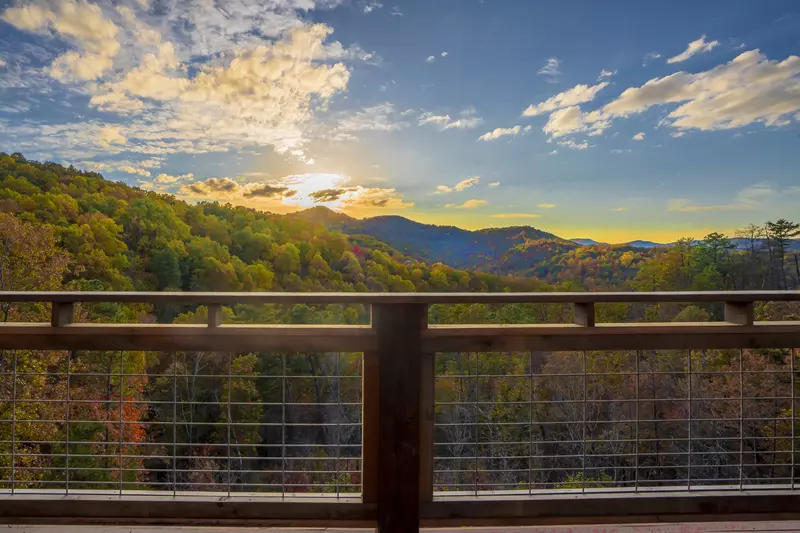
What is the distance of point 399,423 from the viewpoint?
1468 millimetres

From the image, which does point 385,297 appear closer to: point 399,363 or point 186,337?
point 399,363

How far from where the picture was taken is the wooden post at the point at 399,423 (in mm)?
1468

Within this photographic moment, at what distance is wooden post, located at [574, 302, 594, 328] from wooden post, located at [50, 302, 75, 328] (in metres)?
1.83

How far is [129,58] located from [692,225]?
1905cm

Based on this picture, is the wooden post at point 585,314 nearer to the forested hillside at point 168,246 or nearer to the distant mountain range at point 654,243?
the forested hillside at point 168,246

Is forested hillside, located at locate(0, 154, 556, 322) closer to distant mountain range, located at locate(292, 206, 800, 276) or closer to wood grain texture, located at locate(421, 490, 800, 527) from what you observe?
distant mountain range, located at locate(292, 206, 800, 276)

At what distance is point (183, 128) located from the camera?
18.1 m

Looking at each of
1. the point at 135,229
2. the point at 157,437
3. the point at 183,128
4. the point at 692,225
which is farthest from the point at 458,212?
the point at 157,437

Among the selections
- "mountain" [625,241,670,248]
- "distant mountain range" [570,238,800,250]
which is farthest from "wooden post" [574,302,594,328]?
"mountain" [625,241,670,248]

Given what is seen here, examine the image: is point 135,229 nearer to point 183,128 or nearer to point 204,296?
point 183,128

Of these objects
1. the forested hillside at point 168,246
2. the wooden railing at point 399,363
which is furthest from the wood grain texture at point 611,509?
the forested hillside at point 168,246

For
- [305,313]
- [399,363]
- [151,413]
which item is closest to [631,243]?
[305,313]

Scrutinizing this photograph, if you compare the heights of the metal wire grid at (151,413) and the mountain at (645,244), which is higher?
the mountain at (645,244)

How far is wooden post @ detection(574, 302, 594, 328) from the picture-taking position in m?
1.54
